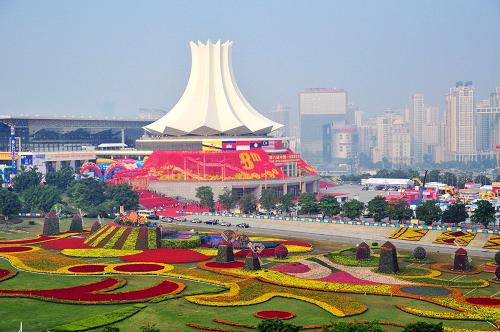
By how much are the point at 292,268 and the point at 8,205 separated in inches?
1172

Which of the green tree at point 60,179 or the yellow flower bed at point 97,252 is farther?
the green tree at point 60,179

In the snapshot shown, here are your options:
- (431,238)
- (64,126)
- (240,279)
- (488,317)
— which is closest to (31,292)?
(240,279)

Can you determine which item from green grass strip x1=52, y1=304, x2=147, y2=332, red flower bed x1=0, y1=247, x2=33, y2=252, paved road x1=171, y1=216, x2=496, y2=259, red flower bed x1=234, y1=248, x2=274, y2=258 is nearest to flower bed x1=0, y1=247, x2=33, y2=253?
red flower bed x1=0, y1=247, x2=33, y2=252

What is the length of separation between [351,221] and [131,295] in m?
Answer: 29.8

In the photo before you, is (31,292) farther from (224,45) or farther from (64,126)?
(64,126)

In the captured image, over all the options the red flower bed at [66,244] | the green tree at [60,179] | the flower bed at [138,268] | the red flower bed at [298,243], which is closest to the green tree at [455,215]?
the red flower bed at [298,243]

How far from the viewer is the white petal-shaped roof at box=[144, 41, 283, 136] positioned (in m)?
92.4

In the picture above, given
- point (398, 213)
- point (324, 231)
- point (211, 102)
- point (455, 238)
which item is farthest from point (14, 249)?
point (211, 102)

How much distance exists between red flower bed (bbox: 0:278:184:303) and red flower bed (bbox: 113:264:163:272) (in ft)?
11.7

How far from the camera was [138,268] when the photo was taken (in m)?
42.7

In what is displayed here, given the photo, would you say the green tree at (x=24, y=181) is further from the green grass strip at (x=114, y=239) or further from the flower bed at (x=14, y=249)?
the green grass strip at (x=114, y=239)

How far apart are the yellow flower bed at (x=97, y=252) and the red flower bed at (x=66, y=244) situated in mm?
1378

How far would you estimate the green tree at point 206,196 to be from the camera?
75.1m

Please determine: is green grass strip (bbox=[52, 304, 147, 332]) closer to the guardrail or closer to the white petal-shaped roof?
the guardrail
